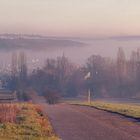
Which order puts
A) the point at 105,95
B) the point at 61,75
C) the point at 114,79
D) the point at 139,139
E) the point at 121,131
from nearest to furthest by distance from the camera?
1. the point at 139,139
2. the point at 121,131
3. the point at 105,95
4. the point at 114,79
5. the point at 61,75

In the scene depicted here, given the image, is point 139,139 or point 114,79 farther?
point 114,79

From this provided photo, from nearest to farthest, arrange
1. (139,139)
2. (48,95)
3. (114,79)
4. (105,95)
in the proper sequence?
(139,139) < (48,95) < (105,95) < (114,79)

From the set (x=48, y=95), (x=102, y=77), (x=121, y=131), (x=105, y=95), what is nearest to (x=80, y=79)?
(x=102, y=77)

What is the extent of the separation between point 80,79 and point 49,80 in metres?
7.48

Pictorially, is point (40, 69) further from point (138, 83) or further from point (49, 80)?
point (138, 83)

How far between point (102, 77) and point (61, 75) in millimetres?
13663

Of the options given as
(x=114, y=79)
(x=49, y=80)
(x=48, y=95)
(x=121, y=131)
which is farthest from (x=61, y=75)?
(x=121, y=131)

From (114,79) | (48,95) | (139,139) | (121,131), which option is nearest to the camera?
(139,139)

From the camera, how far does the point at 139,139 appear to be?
842 inches

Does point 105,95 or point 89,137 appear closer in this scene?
point 89,137

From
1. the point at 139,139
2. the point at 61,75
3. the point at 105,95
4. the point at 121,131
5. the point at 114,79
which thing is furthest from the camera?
the point at 61,75

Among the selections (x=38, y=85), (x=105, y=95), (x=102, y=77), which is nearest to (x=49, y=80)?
(x=38, y=85)

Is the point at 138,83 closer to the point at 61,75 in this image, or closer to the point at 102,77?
the point at 102,77

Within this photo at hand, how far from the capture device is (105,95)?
12344 cm
